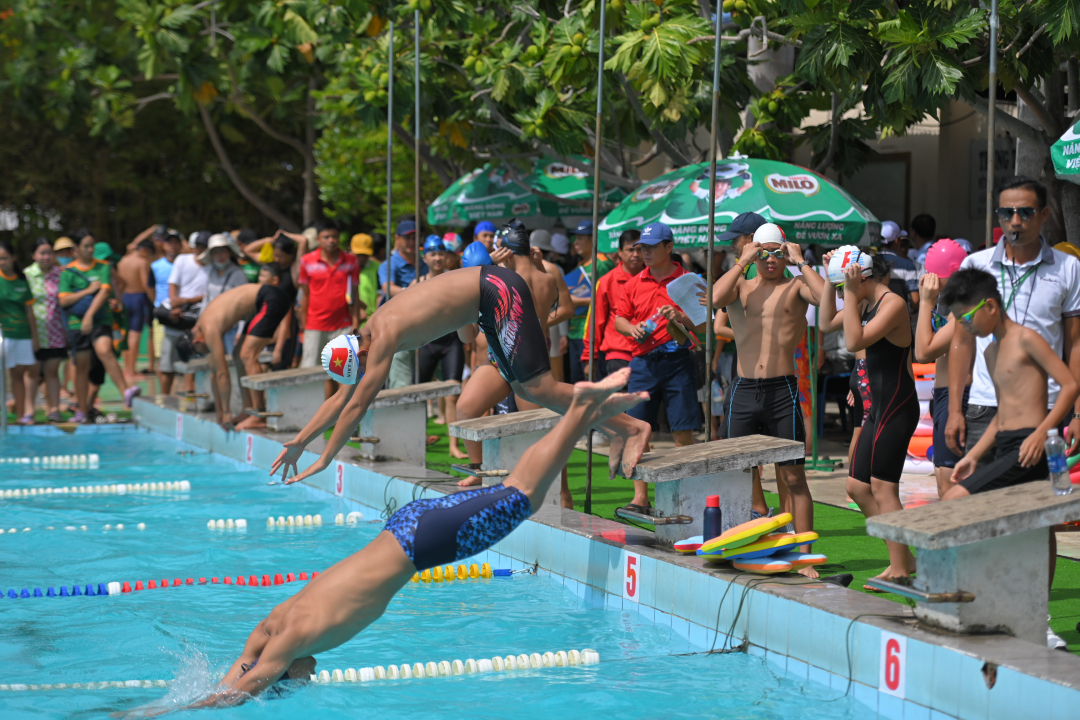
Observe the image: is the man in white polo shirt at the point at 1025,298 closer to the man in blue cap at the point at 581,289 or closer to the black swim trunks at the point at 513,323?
the black swim trunks at the point at 513,323

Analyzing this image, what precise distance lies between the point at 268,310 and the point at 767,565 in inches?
276

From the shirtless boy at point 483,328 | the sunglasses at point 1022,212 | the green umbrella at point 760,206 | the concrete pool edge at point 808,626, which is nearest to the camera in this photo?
the concrete pool edge at point 808,626

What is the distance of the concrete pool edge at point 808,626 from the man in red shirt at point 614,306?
46.2 inches

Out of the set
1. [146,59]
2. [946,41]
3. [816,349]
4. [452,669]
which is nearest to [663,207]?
[816,349]

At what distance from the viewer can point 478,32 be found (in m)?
12.4

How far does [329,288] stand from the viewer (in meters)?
11.3

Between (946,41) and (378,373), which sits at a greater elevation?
(946,41)

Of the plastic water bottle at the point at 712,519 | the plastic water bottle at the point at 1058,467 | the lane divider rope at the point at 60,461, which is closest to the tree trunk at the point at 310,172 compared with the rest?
the lane divider rope at the point at 60,461

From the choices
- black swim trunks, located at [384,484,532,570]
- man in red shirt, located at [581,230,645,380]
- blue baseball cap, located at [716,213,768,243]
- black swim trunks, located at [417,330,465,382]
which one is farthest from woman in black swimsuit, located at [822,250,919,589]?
black swim trunks, located at [417,330,465,382]

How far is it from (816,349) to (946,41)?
7.68 ft

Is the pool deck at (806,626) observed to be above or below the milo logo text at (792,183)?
below

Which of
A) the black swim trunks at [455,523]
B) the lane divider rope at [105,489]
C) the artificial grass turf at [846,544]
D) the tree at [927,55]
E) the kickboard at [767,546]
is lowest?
the lane divider rope at [105,489]

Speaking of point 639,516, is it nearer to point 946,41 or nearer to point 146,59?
point 946,41

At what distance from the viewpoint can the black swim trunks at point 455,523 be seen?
166 inches
